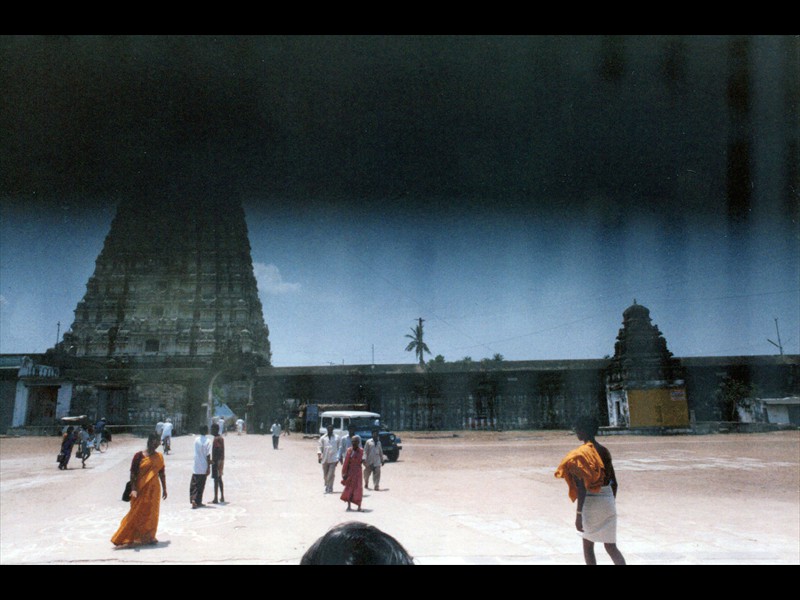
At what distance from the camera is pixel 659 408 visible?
2788 centimetres

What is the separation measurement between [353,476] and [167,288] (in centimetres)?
3595

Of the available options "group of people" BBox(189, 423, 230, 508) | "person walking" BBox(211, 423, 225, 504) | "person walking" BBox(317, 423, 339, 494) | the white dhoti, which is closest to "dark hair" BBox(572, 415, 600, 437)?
the white dhoti

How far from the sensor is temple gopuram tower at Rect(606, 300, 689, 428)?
2795 cm

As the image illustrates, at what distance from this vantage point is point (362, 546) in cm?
100

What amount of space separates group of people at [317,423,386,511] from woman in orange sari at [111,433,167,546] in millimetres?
2833

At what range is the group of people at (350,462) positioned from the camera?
7703 millimetres

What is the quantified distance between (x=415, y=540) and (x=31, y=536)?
14.0 feet

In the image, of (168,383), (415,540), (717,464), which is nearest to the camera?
(415,540)

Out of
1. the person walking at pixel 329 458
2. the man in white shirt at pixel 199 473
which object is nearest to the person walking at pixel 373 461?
the person walking at pixel 329 458

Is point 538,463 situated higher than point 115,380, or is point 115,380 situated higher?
point 115,380

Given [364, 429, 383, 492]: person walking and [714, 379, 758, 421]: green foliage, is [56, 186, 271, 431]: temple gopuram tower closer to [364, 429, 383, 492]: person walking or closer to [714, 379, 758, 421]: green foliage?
[364, 429, 383, 492]: person walking
